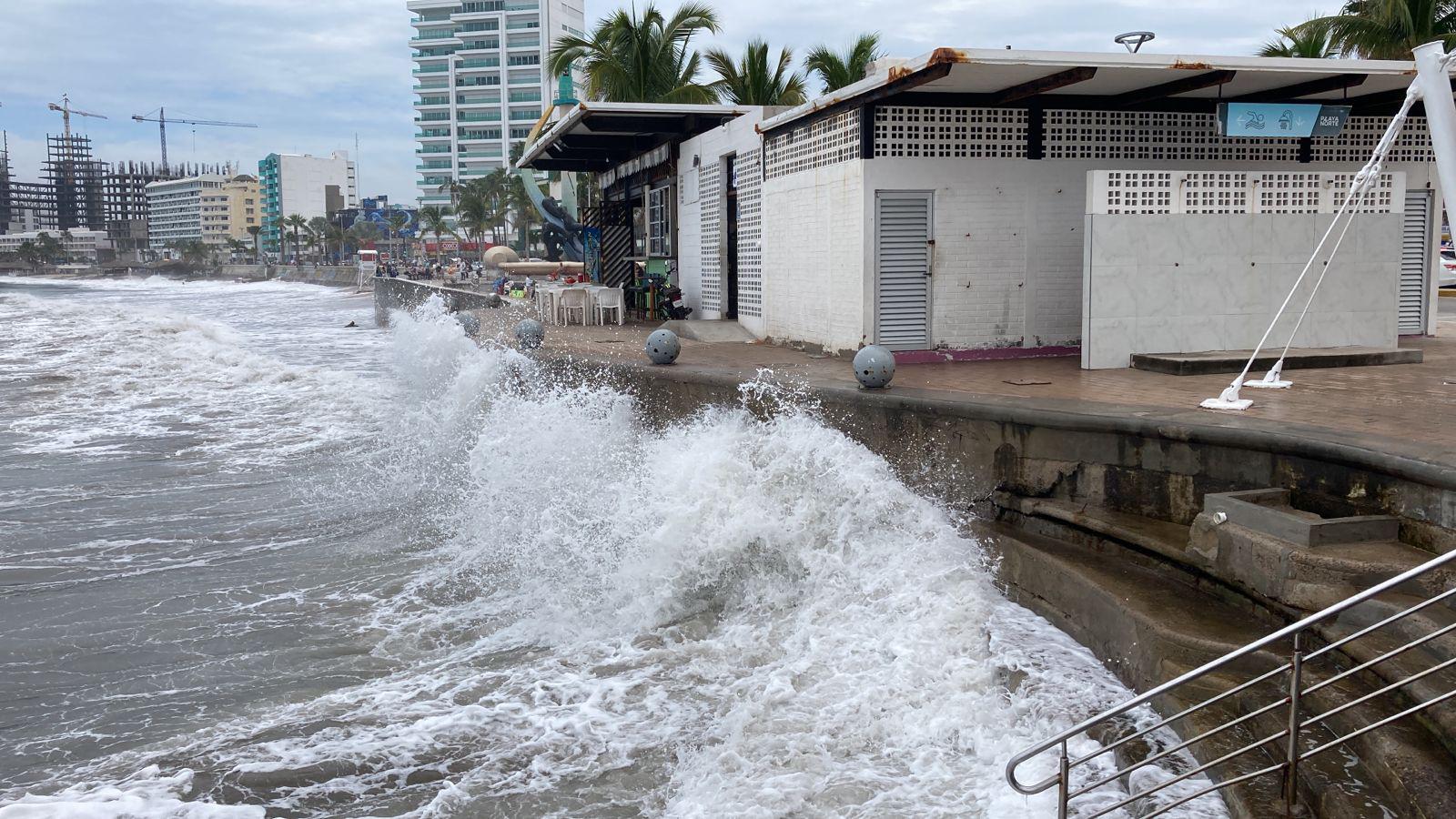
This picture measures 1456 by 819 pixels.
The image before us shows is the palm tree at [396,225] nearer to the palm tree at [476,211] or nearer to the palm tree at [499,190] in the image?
the palm tree at [476,211]

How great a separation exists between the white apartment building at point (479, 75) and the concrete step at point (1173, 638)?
445 feet

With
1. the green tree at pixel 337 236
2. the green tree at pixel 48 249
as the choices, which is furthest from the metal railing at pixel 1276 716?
the green tree at pixel 48 249

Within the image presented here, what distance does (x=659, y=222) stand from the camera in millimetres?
24234

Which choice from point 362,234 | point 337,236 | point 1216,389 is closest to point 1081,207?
point 1216,389

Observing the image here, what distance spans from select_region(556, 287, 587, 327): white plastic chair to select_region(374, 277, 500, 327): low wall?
595 centimetres

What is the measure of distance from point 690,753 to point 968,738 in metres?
1.65

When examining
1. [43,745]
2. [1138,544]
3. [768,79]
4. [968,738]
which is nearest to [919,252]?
[1138,544]

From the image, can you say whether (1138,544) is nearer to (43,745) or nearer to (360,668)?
(360,668)

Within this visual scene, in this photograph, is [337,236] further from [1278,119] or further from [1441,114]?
[1441,114]

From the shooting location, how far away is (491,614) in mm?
8828

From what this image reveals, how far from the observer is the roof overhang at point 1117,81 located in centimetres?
1145

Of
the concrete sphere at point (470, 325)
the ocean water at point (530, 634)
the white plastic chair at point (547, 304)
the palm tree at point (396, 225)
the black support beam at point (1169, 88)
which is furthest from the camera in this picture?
the palm tree at point (396, 225)

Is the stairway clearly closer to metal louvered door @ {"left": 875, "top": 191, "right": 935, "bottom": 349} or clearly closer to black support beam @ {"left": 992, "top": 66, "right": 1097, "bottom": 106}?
metal louvered door @ {"left": 875, "top": 191, "right": 935, "bottom": 349}

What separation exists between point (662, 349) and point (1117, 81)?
247 inches
